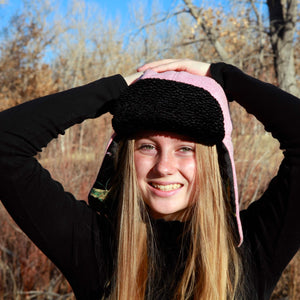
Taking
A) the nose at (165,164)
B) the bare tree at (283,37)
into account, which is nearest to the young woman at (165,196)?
the nose at (165,164)

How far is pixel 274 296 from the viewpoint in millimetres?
3551

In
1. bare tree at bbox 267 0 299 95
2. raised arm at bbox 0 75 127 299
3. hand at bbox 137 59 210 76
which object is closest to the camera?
raised arm at bbox 0 75 127 299

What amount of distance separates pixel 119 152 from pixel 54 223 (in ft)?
1.24

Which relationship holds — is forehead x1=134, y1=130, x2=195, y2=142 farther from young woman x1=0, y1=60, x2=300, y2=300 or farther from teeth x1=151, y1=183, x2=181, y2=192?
teeth x1=151, y1=183, x2=181, y2=192

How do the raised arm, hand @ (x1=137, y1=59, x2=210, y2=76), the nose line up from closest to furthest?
the raised arm, the nose, hand @ (x1=137, y1=59, x2=210, y2=76)

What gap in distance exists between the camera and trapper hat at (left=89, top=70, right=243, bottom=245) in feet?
3.97

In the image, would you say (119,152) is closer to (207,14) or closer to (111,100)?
(111,100)

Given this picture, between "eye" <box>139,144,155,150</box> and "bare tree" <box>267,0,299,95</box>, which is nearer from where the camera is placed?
"eye" <box>139,144,155,150</box>

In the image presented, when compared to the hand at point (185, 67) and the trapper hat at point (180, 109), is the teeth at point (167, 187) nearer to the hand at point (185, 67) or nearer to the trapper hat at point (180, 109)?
the trapper hat at point (180, 109)

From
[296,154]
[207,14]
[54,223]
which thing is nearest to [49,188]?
[54,223]

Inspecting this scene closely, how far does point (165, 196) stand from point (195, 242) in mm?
211

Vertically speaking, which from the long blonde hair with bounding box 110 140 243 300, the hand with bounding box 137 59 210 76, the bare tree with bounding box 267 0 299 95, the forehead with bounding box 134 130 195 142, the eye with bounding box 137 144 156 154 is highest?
the bare tree with bounding box 267 0 299 95

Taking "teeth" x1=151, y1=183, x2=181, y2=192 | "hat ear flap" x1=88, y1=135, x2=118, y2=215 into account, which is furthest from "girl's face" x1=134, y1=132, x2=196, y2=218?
"hat ear flap" x1=88, y1=135, x2=118, y2=215

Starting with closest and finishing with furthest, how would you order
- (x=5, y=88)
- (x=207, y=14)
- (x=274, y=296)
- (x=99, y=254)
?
(x=99, y=254) → (x=274, y=296) → (x=207, y=14) → (x=5, y=88)
